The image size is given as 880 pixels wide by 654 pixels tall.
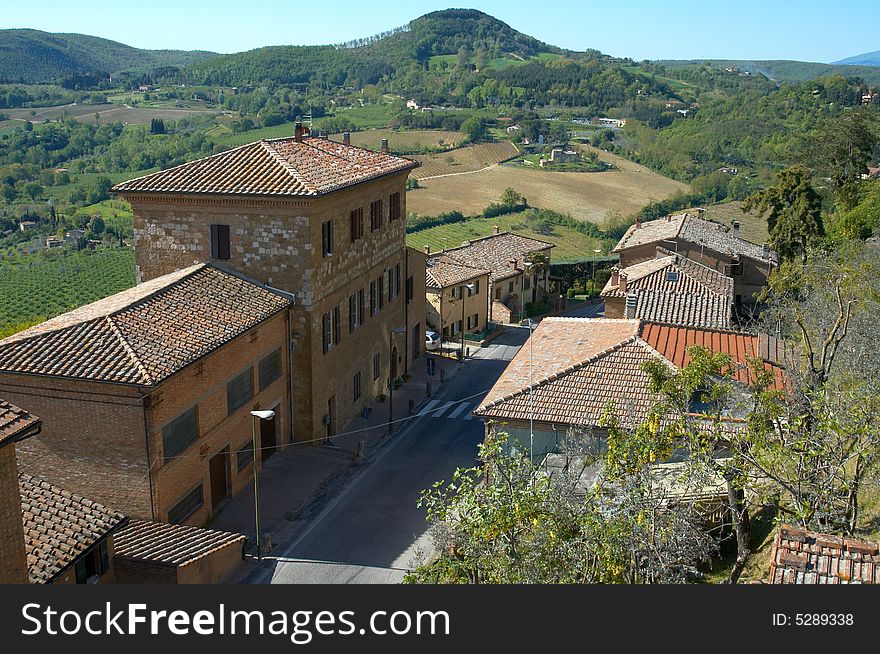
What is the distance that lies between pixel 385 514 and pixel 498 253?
30900 mm

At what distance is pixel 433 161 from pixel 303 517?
314 feet

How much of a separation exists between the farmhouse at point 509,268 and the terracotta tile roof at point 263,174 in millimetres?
18741

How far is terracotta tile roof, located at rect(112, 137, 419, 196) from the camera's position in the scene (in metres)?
26.9

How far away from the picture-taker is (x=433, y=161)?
380 ft

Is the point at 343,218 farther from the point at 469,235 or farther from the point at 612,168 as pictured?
the point at 612,168

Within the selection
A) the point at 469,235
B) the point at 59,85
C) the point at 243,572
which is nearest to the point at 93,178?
the point at 469,235

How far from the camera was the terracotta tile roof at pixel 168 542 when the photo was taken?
18.7m

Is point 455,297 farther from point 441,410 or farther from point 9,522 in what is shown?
point 9,522

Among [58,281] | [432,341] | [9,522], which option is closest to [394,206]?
[432,341]

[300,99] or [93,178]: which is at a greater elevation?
[300,99]

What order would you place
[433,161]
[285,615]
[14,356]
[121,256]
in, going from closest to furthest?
1. [285,615]
2. [14,356]
3. [121,256]
4. [433,161]

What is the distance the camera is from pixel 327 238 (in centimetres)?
2820

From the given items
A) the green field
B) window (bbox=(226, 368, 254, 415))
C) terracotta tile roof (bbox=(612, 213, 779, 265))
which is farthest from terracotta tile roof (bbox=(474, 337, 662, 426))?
the green field

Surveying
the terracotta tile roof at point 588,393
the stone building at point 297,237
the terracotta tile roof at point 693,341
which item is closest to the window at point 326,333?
the stone building at point 297,237
